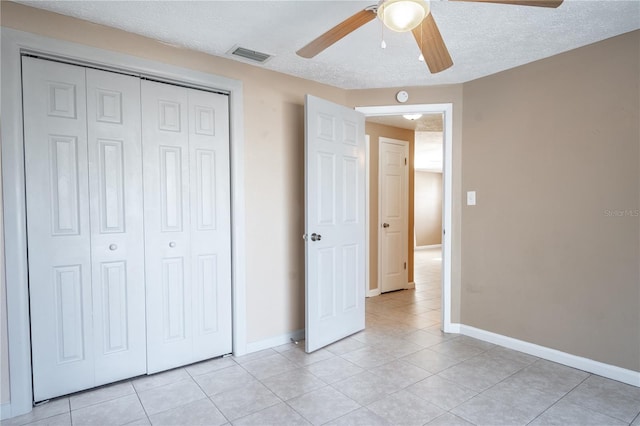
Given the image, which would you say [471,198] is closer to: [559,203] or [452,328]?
[559,203]

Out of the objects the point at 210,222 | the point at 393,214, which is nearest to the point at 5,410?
the point at 210,222

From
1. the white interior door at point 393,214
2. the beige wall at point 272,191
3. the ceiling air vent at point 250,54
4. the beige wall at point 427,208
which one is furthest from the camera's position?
the beige wall at point 427,208

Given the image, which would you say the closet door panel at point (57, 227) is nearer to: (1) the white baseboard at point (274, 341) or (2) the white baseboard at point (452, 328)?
(1) the white baseboard at point (274, 341)

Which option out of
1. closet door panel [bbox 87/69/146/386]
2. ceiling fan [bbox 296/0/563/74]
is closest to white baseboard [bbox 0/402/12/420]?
closet door panel [bbox 87/69/146/386]

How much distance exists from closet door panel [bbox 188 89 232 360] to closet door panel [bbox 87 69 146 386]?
376mm

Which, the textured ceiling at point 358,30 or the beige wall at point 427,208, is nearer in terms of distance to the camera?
the textured ceiling at point 358,30

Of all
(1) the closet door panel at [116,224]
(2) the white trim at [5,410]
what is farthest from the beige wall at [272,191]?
(2) the white trim at [5,410]

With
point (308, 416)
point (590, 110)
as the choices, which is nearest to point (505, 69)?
point (590, 110)

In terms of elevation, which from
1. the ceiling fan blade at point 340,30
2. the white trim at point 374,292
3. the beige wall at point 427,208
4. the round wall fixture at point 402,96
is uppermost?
the round wall fixture at point 402,96

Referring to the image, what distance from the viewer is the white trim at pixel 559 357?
93.6 inches

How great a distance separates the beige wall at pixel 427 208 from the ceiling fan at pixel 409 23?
832cm

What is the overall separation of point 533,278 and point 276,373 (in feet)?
7.08

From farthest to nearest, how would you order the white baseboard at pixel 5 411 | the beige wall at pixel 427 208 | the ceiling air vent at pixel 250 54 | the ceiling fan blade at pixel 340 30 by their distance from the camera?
the beige wall at pixel 427 208 < the ceiling air vent at pixel 250 54 < the white baseboard at pixel 5 411 < the ceiling fan blade at pixel 340 30

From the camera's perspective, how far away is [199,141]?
2676 mm
